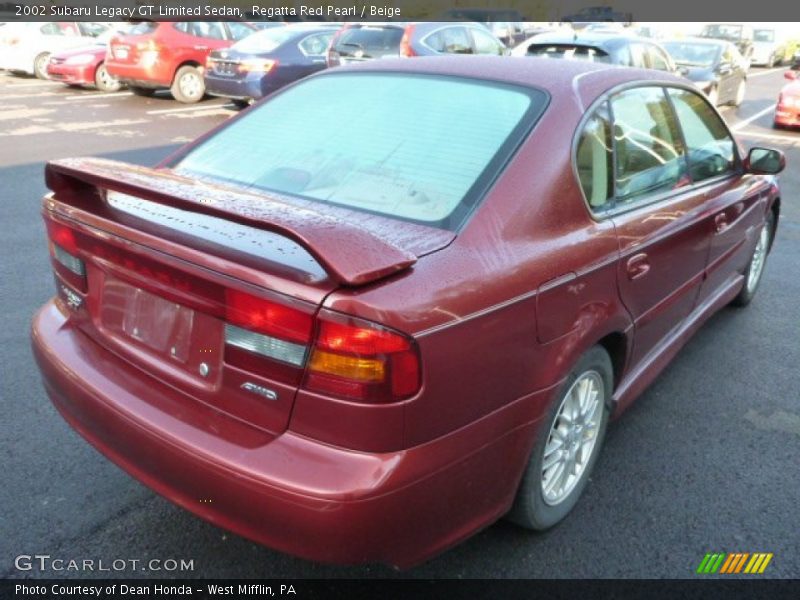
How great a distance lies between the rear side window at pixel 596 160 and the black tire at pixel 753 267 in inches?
94.3

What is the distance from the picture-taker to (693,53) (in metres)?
13.5

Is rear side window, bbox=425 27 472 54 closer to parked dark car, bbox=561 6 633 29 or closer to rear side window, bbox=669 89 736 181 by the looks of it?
rear side window, bbox=669 89 736 181

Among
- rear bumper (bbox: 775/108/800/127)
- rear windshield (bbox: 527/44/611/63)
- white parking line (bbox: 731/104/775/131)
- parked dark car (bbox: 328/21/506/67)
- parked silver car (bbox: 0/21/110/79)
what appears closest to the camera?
rear windshield (bbox: 527/44/611/63)

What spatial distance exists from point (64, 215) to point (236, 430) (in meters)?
1.00

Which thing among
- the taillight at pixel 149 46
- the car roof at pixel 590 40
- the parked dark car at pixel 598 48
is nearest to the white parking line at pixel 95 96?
the taillight at pixel 149 46

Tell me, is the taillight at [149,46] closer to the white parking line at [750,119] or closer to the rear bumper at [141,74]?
the rear bumper at [141,74]

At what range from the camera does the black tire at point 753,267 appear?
189 inches

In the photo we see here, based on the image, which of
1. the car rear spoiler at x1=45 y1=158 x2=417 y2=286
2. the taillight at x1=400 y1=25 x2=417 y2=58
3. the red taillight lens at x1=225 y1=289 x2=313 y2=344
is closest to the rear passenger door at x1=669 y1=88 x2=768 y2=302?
the car rear spoiler at x1=45 y1=158 x2=417 y2=286

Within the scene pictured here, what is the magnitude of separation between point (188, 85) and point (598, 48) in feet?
26.1

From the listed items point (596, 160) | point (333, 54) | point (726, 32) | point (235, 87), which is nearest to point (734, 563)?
point (596, 160)

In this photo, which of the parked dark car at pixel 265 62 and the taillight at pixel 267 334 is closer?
the taillight at pixel 267 334

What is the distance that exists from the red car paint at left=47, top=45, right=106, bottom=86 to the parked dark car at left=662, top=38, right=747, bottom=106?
36.4ft

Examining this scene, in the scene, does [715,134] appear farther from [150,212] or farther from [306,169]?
[150,212]

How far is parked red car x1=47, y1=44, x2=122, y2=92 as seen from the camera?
14.8 m
